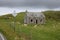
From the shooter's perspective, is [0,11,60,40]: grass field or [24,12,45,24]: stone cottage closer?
[0,11,60,40]: grass field

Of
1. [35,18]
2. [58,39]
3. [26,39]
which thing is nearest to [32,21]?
[35,18]

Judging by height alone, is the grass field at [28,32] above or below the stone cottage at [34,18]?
above

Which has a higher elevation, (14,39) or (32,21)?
(14,39)

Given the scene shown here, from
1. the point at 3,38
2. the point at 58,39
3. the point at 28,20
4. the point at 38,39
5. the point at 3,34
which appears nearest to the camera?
the point at 3,38

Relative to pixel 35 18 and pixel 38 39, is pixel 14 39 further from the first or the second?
pixel 35 18

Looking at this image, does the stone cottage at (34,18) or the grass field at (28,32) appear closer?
the grass field at (28,32)

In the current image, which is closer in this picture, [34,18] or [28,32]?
[28,32]

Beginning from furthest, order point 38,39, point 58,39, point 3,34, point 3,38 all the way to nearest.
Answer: point 58,39, point 38,39, point 3,34, point 3,38

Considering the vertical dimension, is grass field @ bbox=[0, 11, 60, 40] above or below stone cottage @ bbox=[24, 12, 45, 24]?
above

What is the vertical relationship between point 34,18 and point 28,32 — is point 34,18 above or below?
below

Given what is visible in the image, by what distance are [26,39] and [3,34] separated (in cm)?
394

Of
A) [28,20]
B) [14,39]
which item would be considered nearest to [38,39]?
[14,39]

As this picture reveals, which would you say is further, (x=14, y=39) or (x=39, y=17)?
(x=39, y=17)

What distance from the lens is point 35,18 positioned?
246ft
